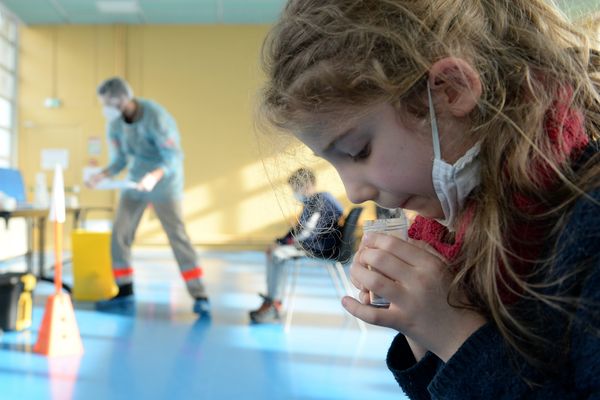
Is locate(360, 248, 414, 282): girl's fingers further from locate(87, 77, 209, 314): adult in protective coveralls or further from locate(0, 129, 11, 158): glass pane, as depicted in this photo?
locate(0, 129, 11, 158): glass pane

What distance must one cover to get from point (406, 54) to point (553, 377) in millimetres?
357

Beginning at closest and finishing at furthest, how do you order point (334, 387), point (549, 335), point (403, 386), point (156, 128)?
point (549, 335) → point (403, 386) → point (334, 387) → point (156, 128)

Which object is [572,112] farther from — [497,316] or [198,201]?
[198,201]

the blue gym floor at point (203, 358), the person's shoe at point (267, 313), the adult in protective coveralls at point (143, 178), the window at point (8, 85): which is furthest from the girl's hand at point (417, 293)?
the window at point (8, 85)

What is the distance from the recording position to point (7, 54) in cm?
656

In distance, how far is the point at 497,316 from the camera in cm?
51

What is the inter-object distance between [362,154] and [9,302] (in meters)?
2.43

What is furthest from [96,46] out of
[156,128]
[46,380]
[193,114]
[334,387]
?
[334,387]

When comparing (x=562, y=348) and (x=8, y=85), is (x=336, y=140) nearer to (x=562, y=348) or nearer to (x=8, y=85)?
(x=562, y=348)

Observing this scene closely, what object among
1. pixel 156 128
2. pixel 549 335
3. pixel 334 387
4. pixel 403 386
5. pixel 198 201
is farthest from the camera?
pixel 198 201

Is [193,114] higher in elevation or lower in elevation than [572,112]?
higher

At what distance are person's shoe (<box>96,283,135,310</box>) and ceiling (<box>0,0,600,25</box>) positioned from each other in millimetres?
4051

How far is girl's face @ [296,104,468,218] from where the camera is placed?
561 mm

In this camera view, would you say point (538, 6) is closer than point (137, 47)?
Yes
